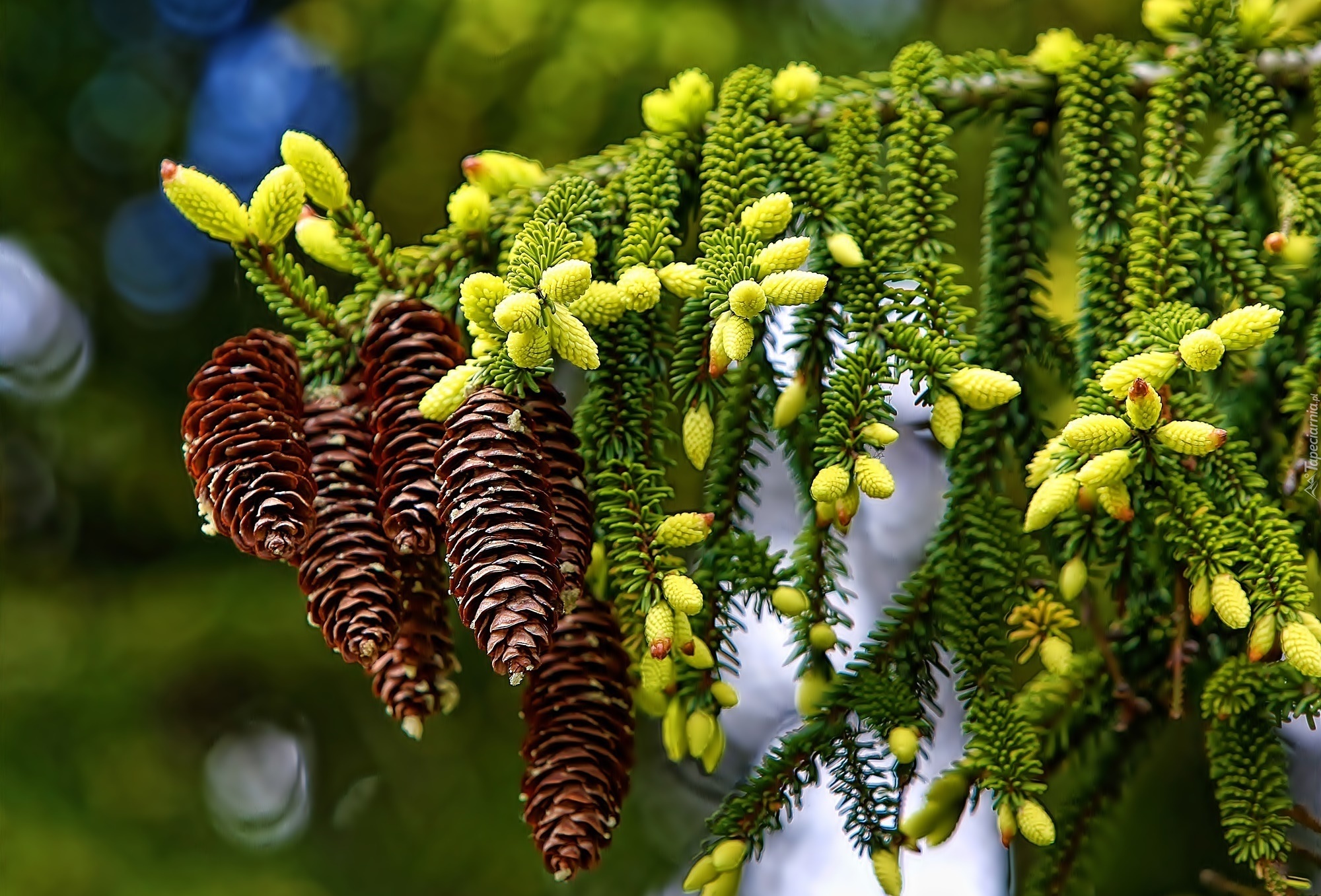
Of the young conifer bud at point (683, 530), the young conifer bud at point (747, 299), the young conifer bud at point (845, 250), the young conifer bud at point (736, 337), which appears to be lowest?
the young conifer bud at point (683, 530)

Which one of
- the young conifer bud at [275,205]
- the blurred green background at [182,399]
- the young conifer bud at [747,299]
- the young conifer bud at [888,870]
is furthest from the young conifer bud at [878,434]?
the blurred green background at [182,399]

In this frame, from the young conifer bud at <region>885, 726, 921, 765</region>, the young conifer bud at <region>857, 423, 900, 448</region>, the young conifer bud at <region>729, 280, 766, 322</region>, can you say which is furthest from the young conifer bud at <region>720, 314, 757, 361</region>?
Answer: the young conifer bud at <region>885, 726, 921, 765</region>

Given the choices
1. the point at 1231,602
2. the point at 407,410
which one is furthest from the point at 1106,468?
the point at 407,410

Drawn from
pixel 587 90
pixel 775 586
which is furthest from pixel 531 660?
pixel 587 90

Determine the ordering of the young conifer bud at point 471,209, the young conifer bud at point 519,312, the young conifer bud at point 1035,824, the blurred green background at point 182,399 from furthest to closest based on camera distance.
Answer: the blurred green background at point 182,399 → the young conifer bud at point 471,209 → the young conifer bud at point 1035,824 → the young conifer bud at point 519,312

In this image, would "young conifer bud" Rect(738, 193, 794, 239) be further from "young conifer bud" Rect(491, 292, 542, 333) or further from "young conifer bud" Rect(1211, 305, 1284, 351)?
"young conifer bud" Rect(1211, 305, 1284, 351)

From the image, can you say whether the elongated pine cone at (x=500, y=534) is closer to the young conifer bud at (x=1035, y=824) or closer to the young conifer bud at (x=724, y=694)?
the young conifer bud at (x=724, y=694)

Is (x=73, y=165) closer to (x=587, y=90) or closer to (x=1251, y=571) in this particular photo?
(x=587, y=90)

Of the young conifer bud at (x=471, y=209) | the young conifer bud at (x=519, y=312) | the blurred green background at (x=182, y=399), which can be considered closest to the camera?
the young conifer bud at (x=519, y=312)

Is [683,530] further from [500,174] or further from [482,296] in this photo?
[500,174]
